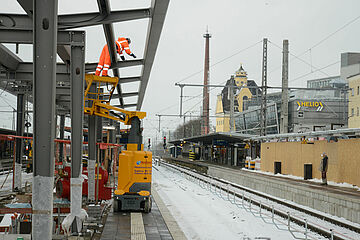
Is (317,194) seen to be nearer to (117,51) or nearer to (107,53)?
(117,51)

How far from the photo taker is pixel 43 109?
22.1ft

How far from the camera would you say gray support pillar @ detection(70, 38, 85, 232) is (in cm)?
1091

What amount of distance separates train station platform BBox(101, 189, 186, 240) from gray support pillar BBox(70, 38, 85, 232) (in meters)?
1.02

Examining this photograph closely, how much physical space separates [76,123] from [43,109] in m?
4.26

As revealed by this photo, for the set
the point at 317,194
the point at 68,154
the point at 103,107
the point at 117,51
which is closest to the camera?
the point at 117,51

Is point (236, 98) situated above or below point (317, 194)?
above

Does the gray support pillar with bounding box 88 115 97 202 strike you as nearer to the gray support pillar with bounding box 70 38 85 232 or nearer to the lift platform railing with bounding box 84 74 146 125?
the lift platform railing with bounding box 84 74 146 125

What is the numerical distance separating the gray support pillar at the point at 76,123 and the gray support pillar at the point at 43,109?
3.92 meters

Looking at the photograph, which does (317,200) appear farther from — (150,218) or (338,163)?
(150,218)

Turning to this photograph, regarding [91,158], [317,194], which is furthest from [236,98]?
[91,158]

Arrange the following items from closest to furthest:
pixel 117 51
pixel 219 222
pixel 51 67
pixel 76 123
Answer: pixel 51 67 < pixel 76 123 < pixel 219 222 < pixel 117 51

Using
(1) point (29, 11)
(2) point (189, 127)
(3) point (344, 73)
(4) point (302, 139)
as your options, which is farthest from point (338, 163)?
(2) point (189, 127)

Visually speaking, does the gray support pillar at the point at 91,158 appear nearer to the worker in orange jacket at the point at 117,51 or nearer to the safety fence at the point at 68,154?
the safety fence at the point at 68,154

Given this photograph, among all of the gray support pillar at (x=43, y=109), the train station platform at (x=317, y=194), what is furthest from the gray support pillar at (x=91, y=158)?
the gray support pillar at (x=43, y=109)
